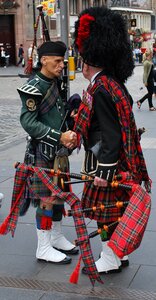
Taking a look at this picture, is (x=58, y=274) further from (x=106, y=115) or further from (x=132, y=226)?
(x=106, y=115)

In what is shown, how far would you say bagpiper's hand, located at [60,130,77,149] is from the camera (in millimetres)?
4148

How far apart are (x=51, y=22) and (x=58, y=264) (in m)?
45.2

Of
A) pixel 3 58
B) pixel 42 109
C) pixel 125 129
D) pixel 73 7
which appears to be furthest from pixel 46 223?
pixel 73 7

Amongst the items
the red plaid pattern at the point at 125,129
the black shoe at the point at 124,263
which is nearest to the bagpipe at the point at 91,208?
the red plaid pattern at the point at 125,129

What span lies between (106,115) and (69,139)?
436mm

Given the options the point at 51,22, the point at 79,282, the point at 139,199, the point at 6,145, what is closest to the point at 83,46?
the point at 139,199

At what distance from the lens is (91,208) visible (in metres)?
4.09

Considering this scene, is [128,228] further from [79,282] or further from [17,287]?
[17,287]

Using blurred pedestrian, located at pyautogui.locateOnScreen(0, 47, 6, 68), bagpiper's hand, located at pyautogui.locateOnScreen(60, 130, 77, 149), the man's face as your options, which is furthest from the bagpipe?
blurred pedestrian, located at pyautogui.locateOnScreen(0, 47, 6, 68)

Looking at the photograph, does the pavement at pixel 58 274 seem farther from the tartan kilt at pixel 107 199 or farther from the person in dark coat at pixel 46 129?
the tartan kilt at pixel 107 199

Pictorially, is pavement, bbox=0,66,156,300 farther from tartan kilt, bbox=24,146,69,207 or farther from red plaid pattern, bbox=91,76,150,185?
red plaid pattern, bbox=91,76,150,185

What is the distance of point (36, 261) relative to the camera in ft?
15.4

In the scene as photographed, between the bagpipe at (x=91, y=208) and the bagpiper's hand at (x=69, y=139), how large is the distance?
0.74ft

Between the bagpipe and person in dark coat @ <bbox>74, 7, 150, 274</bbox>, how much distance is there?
0.26ft
